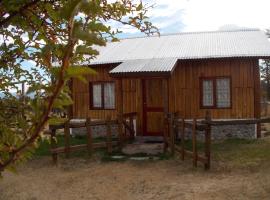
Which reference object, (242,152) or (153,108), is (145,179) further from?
(153,108)

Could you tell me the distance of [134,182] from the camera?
9383 millimetres

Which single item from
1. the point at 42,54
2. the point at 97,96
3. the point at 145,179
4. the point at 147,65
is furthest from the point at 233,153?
the point at 42,54

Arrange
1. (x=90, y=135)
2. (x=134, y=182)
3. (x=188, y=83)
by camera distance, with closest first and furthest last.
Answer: (x=134, y=182), (x=90, y=135), (x=188, y=83)

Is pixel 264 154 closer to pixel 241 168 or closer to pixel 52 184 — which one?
pixel 241 168

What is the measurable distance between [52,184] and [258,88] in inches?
360

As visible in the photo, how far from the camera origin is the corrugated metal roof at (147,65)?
1350 centimetres

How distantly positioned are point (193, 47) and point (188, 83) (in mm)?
2041

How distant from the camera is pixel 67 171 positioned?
10.9m

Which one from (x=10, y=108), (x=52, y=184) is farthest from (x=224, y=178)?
(x=10, y=108)

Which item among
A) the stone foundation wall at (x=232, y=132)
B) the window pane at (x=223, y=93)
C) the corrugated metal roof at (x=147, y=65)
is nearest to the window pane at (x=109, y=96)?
the corrugated metal roof at (x=147, y=65)

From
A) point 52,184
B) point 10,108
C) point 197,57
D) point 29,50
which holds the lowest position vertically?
point 52,184

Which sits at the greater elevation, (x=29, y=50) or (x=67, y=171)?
(x=29, y=50)

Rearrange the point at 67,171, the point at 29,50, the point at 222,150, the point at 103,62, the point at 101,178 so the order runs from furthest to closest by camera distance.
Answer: the point at 103,62 < the point at 222,150 < the point at 67,171 < the point at 101,178 < the point at 29,50

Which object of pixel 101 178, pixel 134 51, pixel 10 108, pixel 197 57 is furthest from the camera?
pixel 134 51
